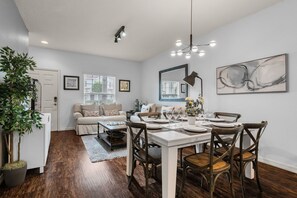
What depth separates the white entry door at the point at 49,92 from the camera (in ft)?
16.4

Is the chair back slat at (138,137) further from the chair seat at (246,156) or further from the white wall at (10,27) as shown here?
the white wall at (10,27)

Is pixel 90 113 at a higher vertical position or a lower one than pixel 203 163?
higher

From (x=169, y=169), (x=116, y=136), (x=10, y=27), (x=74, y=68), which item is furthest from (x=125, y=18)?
(x=74, y=68)

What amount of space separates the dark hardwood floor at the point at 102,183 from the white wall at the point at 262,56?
403mm

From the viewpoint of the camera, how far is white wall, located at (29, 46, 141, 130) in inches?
199

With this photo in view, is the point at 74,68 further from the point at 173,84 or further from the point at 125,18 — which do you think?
the point at 173,84

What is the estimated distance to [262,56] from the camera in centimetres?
275

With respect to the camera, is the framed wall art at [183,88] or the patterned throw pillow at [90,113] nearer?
the framed wall art at [183,88]

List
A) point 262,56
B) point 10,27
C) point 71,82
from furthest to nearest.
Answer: point 71,82
point 262,56
point 10,27

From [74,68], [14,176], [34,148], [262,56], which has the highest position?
[74,68]

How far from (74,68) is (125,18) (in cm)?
329

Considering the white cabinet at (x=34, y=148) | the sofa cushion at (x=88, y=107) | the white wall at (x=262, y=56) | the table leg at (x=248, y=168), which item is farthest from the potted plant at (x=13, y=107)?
the white wall at (x=262, y=56)

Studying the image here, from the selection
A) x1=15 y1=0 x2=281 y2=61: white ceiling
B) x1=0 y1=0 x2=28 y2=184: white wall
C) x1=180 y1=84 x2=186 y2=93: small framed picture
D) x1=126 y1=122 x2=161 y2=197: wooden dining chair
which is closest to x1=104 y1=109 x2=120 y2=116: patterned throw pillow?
x1=15 y1=0 x2=281 y2=61: white ceiling

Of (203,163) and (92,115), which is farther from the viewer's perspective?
(92,115)
